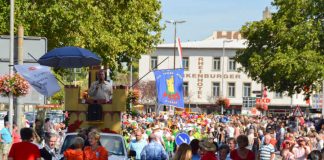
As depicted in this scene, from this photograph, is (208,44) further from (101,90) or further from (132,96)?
(101,90)

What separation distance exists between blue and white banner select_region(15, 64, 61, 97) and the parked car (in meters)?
3.11

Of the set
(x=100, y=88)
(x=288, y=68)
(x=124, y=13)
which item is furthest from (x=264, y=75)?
A: (x=100, y=88)

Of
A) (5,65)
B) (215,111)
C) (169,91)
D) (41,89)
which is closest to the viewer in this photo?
(41,89)

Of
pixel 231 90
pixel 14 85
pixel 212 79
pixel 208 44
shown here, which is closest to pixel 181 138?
pixel 14 85

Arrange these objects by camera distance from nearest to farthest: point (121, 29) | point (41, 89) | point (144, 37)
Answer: point (41, 89)
point (121, 29)
point (144, 37)

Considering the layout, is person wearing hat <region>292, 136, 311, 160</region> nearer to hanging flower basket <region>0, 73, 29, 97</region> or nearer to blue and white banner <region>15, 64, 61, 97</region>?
blue and white banner <region>15, 64, 61, 97</region>

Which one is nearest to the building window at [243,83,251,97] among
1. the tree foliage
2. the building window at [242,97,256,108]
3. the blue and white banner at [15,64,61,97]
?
the building window at [242,97,256,108]

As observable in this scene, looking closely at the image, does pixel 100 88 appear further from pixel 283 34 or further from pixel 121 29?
pixel 283 34

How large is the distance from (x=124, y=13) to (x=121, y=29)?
0.84 meters

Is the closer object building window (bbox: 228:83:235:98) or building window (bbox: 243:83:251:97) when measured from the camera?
building window (bbox: 243:83:251:97)

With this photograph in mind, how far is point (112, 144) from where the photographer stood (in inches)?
771

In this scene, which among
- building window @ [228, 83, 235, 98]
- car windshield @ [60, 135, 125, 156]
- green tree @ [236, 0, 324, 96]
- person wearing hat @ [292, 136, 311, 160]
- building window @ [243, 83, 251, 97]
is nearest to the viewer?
car windshield @ [60, 135, 125, 156]

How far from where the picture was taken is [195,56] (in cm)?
10706

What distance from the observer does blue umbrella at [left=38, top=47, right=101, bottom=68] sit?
23.0 meters
